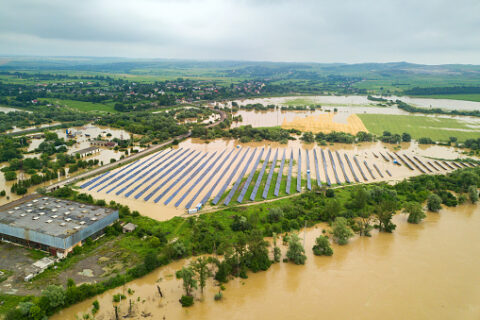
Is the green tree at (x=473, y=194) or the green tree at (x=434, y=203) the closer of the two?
the green tree at (x=434, y=203)

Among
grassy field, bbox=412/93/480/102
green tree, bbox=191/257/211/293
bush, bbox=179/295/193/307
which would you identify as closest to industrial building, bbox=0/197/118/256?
bush, bbox=179/295/193/307

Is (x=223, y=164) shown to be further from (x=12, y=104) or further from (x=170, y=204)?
(x=12, y=104)

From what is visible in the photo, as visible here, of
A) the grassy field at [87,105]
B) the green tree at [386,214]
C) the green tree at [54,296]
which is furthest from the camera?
the grassy field at [87,105]

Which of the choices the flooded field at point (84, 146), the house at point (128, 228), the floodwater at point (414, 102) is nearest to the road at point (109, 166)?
the flooded field at point (84, 146)

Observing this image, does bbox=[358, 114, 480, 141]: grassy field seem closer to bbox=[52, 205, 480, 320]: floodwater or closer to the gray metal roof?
bbox=[52, 205, 480, 320]: floodwater

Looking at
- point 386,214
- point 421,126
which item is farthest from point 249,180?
point 421,126

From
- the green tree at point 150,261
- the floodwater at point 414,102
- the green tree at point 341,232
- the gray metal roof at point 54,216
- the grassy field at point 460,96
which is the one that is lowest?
the green tree at point 150,261

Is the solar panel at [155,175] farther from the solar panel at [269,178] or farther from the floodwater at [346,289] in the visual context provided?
the solar panel at [269,178]

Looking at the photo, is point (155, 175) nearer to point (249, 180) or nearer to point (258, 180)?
point (249, 180)
